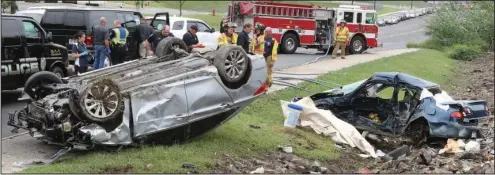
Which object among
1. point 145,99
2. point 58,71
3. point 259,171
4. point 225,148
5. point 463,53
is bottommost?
point 463,53

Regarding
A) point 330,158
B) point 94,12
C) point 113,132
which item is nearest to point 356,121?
point 330,158

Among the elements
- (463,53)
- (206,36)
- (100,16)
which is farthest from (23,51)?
(463,53)

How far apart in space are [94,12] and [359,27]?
1464 centimetres

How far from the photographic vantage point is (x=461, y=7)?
147 feet

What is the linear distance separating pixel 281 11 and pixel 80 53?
46.4 feet

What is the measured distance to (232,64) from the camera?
9000 mm

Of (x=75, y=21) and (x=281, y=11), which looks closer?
(x=75, y=21)

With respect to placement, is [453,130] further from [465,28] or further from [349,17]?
[465,28]

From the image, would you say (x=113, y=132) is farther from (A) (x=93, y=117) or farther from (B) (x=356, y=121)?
(B) (x=356, y=121)

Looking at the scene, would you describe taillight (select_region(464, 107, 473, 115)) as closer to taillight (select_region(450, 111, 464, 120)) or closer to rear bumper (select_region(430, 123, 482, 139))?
taillight (select_region(450, 111, 464, 120))

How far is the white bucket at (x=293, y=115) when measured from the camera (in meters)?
11.6

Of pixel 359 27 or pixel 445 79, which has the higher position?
pixel 359 27

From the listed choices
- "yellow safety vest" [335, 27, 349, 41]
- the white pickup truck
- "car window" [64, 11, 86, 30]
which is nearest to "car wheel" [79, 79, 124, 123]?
"car window" [64, 11, 86, 30]

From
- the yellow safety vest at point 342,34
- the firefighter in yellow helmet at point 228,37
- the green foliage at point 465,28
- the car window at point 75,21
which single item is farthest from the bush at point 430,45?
the firefighter in yellow helmet at point 228,37
